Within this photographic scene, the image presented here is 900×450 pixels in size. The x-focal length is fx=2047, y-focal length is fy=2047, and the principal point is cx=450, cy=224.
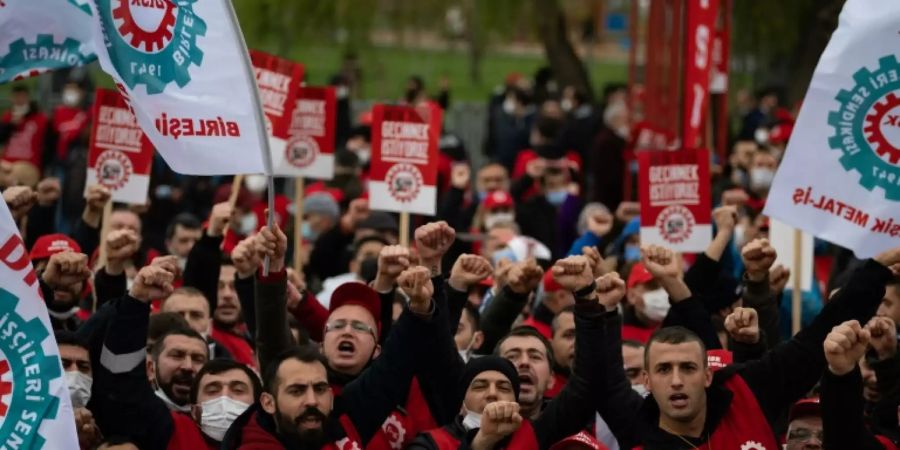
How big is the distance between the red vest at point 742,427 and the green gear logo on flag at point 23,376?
253 cm

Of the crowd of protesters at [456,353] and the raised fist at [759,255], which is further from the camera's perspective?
the raised fist at [759,255]

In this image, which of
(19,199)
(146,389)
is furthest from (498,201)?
(146,389)

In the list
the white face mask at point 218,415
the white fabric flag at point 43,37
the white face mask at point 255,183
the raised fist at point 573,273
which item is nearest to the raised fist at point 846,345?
the raised fist at point 573,273

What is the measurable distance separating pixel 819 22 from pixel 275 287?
17.7 meters

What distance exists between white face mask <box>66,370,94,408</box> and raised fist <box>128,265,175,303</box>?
0.50m

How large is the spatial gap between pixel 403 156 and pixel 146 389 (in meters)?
4.37

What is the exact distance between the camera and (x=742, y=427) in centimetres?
810

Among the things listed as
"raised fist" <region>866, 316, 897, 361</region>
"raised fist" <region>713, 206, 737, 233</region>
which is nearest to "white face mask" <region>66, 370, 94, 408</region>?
"raised fist" <region>866, 316, 897, 361</region>

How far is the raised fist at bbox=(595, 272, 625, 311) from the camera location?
838 centimetres

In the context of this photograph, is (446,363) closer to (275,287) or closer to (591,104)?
(275,287)

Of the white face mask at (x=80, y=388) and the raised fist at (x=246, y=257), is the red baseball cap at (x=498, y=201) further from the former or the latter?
the white face mask at (x=80, y=388)

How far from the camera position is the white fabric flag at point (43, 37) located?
29.5 ft

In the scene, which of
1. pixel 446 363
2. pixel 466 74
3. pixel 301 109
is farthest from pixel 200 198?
pixel 466 74

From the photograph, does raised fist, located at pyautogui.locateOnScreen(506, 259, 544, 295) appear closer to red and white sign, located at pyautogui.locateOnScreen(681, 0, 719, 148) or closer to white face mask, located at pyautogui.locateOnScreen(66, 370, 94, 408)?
A: white face mask, located at pyautogui.locateOnScreen(66, 370, 94, 408)
